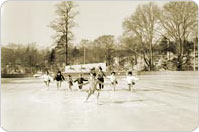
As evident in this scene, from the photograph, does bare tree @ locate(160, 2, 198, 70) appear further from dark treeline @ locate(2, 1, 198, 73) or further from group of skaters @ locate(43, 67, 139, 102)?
group of skaters @ locate(43, 67, 139, 102)

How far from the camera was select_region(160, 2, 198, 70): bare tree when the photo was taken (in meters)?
3.70

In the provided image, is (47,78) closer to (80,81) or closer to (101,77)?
(80,81)

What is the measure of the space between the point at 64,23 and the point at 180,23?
1653mm

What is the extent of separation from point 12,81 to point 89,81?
1065 mm

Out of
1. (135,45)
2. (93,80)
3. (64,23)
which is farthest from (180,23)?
(64,23)

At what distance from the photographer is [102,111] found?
314 cm

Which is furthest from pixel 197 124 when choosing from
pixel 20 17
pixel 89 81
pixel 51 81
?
pixel 20 17

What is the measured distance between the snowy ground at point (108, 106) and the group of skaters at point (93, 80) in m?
0.08

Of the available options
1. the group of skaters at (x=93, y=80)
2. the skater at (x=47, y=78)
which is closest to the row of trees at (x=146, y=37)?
the group of skaters at (x=93, y=80)

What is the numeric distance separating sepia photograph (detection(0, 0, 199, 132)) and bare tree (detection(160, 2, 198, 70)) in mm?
13

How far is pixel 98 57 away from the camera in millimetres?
3666

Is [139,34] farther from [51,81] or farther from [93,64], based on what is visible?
[51,81]

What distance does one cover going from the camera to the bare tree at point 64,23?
3.63 meters

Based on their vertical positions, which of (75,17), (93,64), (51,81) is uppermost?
(75,17)
